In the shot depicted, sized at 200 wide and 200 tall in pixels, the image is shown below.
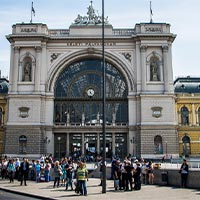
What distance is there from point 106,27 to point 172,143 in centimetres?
2504

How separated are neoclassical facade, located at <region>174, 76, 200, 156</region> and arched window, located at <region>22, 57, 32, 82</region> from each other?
30.9m

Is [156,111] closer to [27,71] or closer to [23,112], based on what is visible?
[23,112]

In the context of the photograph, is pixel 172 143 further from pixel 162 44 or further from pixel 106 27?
pixel 106 27

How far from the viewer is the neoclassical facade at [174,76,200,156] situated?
66.2 meters

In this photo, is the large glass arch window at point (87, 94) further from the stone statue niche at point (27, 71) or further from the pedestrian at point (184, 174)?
the pedestrian at point (184, 174)

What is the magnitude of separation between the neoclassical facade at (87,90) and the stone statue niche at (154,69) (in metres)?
0.19

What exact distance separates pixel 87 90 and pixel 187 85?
26.0 metres

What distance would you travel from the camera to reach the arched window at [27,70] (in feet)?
198

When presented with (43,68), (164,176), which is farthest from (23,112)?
(164,176)

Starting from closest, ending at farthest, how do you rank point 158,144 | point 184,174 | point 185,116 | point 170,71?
point 184,174
point 158,144
point 170,71
point 185,116

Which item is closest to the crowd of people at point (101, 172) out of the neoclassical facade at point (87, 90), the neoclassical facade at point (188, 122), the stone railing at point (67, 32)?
the neoclassical facade at point (87, 90)

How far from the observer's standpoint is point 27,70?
60750 mm

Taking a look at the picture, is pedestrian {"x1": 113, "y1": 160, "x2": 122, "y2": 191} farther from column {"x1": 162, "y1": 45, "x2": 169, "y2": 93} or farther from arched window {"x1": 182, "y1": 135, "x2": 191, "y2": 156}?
arched window {"x1": 182, "y1": 135, "x2": 191, "y2": 156}

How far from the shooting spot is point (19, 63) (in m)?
60.6
